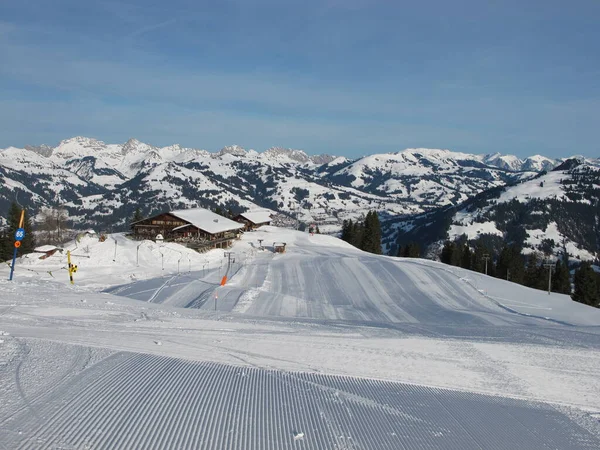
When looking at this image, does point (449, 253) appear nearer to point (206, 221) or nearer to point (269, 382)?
point (206, 221)

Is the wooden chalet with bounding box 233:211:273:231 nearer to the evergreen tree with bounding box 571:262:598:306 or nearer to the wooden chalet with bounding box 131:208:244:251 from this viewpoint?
the wooden chalet with bounding box 131:208:244:251

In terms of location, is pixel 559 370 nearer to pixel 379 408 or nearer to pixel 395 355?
pixel 395 355

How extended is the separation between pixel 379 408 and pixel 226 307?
16.2 metres

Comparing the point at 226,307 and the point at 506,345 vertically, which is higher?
the point at 506,345

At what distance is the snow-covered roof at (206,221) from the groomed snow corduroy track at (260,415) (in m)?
50.8

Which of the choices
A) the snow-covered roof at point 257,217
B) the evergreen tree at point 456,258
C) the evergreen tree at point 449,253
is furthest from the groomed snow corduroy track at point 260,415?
the snow-covered roof at point 257,217

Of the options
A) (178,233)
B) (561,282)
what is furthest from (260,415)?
(561,282)

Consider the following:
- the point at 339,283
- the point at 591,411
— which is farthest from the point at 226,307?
the point at 591,411

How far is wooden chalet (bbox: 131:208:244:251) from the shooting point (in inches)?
2344

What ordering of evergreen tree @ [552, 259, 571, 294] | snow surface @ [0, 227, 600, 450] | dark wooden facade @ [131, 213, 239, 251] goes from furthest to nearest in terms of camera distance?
evergreen tree @ [552, 259, 571, 294]
dark wooden facade @ [131, 213, 239, 251]
snow surface @ [0, 227, 600, 450]

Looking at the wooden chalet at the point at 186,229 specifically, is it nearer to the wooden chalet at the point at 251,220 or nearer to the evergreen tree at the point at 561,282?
the wooden chalet at the point at 251,220

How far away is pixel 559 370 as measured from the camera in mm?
10883

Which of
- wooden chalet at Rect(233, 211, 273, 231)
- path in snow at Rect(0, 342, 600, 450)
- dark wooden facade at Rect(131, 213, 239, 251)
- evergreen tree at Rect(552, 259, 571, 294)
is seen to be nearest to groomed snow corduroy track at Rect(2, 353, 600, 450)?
path in snow at Rect(0, 342, 600, 450)

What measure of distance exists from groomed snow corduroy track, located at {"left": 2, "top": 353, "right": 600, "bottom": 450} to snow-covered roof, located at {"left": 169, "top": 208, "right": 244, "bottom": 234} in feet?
167
